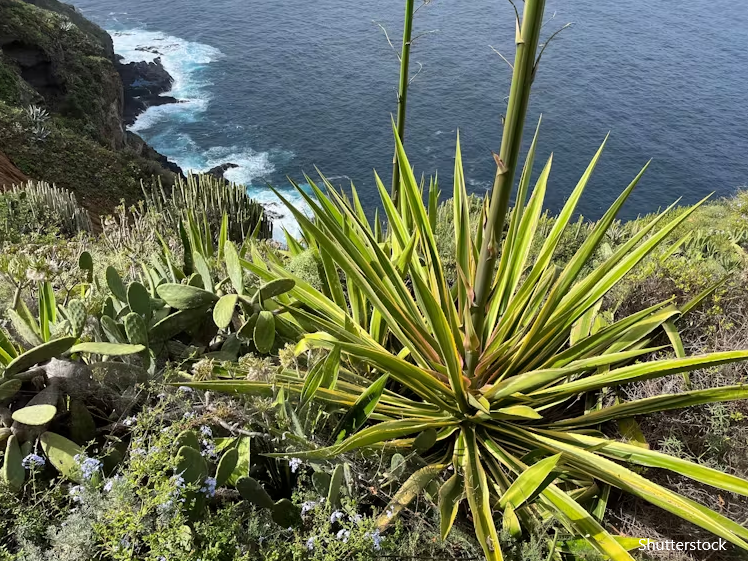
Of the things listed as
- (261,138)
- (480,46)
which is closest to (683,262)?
(261,138)

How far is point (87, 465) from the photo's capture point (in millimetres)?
1774

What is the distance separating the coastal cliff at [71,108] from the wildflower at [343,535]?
831 centimetres

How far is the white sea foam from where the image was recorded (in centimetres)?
2167

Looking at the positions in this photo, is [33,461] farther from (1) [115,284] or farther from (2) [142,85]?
(2) [142,85]

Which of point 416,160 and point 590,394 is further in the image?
point 416,160

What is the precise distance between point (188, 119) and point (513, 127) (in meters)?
27.8

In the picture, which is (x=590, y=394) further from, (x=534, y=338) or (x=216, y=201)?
(x=216, y=201)

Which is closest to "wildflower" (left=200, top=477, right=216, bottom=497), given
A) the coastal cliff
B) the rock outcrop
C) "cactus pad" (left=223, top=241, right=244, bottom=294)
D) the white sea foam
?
"cactus pad" (left=223, top=241, right=244, bottom=294)

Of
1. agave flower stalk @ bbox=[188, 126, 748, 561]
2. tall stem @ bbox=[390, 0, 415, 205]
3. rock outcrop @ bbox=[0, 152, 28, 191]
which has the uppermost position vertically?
tall stem @ bbox=[390, 0, 415, 205]

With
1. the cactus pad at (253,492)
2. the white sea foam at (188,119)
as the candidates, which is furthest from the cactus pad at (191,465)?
the white sea foam at (188,119)

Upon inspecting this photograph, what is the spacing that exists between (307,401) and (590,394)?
4.81 ft

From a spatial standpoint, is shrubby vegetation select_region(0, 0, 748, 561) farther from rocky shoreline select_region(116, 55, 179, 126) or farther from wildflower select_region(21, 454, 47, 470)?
rocky shoreline select_region(116, 55, 179, 126)

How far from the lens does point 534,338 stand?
275cm

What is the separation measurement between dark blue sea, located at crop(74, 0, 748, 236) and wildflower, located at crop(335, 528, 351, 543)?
18755 millimetres
